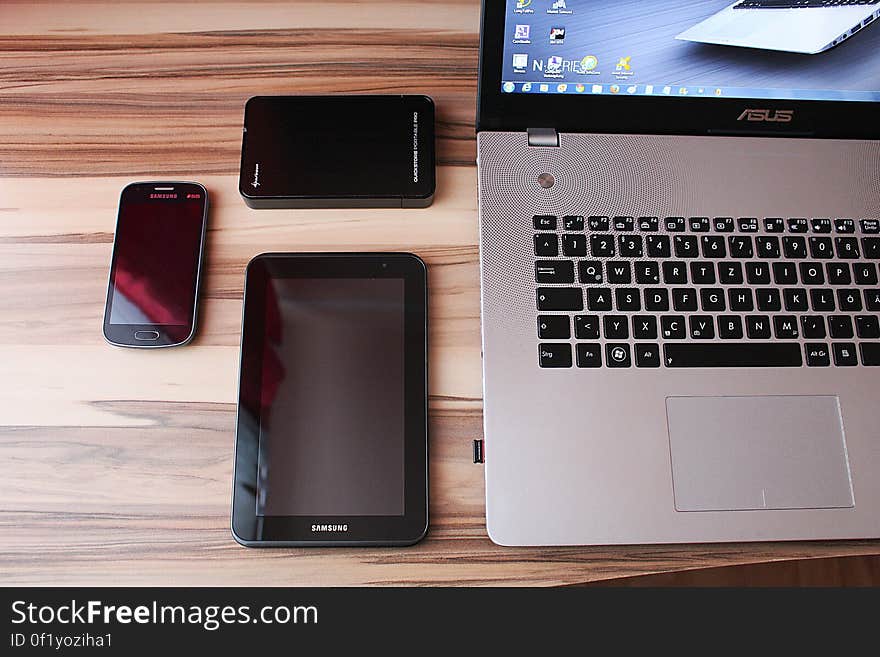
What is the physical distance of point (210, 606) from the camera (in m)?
0.52

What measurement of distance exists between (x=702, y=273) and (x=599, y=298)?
0.10 m

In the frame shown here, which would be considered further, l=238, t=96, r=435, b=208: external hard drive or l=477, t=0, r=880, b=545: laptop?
l=238, t=96, r=435, b=208: external hard drive

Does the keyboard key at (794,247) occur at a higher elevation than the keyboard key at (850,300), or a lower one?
higher

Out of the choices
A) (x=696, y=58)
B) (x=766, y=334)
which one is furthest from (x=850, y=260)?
(x=696, y=58)

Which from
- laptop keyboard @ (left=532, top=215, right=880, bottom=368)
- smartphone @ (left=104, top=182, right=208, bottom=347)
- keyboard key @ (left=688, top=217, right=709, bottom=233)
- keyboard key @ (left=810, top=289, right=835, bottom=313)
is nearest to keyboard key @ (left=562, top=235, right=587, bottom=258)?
laptop keyboard @ (left=532, top=215, right=880, bottom=368)

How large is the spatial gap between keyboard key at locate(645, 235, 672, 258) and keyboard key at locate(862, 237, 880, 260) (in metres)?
0.18

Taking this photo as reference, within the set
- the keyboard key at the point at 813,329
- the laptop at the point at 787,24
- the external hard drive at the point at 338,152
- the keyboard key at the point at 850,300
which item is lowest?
the keyboard key at the point at 813,329

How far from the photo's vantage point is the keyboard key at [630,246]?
59 centimetres

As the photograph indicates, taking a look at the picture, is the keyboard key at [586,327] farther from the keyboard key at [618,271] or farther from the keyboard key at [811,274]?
the keyboard key at [811,274]

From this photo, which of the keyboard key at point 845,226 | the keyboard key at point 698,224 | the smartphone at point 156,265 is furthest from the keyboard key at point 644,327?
the smartphone at point 156,265

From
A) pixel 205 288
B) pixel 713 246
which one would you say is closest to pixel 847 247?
pixel 713 246

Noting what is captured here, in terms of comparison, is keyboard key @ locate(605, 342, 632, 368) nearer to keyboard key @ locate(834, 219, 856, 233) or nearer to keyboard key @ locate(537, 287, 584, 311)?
keyboard key @ locate(537, 287, 584, 311)

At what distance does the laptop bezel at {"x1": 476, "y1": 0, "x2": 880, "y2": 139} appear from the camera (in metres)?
0.61

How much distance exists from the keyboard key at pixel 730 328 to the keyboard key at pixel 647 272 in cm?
6
